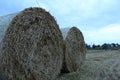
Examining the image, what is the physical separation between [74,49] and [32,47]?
3.09 meters

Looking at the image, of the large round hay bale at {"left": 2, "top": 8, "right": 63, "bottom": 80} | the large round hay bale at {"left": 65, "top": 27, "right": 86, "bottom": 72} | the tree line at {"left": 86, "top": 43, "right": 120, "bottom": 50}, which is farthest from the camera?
the tree line at {"left": 86, "top": 43, "right": 120, "bottom": 50}

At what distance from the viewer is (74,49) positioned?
10.3 metres

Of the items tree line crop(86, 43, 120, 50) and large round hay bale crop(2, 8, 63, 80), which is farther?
tree line crop(86, 43, 120, 50)

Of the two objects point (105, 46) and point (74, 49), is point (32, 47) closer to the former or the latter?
point (74, 49)

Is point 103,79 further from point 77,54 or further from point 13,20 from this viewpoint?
point 77,54

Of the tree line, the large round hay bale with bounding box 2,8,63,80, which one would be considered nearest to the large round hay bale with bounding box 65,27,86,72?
the large round hay bale with bounding box 2,8,63,80

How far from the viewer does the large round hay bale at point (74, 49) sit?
9695mm

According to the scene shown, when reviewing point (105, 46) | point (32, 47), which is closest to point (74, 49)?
point (32, 47)

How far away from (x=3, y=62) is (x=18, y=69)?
0.50 metres

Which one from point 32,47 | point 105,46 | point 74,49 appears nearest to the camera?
point 32,47

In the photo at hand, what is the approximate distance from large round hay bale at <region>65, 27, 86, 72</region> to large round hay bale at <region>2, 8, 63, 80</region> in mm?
1285

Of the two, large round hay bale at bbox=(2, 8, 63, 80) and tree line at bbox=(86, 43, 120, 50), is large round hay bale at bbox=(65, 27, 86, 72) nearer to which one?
large round hay bale at bbox=(2, 8, 63, 80)

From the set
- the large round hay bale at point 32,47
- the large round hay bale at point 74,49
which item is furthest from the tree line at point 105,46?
the large round hay bale at point 32,47

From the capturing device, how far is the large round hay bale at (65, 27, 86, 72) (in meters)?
9.70
